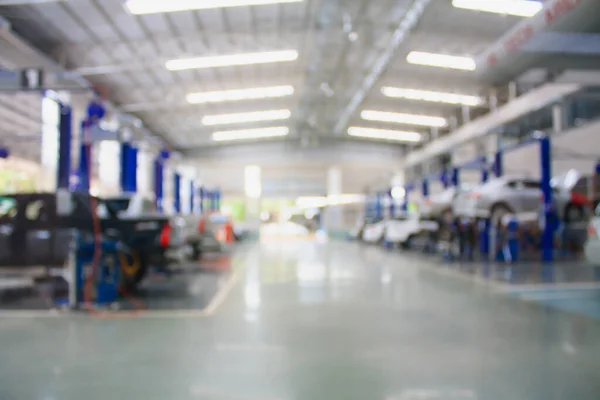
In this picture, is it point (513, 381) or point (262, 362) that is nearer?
point (513, 381)

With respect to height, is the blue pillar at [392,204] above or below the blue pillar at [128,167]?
below

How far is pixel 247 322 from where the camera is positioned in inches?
180

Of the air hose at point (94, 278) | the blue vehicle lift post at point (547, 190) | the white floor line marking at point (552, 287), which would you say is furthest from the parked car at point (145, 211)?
the blue vehicle lift post at point (547, 190)

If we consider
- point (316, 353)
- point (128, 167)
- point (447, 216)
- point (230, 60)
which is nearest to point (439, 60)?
point (447, 216)

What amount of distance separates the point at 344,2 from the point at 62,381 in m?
9.25

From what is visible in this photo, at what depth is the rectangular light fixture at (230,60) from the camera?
12.3 meters

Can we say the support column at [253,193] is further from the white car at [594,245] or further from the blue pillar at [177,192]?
the white car at [594,245]

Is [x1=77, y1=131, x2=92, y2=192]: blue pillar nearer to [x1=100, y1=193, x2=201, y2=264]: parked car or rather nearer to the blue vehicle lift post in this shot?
[x1=100, y1=193, x2=201, y2=264]: parked car

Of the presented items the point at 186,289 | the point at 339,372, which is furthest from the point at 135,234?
the point at 339,372

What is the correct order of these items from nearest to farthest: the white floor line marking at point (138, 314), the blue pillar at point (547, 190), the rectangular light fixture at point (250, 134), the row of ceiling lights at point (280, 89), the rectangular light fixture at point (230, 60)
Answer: the white floor line marking at point (138, 314) → the row of ceiling lights at point (280, 89) → the blue pillar at point (547, 190) → the rectangular light fixture at point (230, 60) → the rectangular light fixture at point (250, 134)

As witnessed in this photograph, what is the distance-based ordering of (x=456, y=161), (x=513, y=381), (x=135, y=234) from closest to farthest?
1. (x=513, y=381)
2. (x=135, y=234)
3. (x=456, y=161)

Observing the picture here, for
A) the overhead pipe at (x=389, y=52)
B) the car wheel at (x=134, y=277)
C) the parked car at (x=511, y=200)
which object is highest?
the overhead pipe at (x=389, y=52)

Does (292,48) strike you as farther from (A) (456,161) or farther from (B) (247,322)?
(A) (456,161)

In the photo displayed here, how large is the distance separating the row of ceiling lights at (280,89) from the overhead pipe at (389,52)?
0.69 meters
